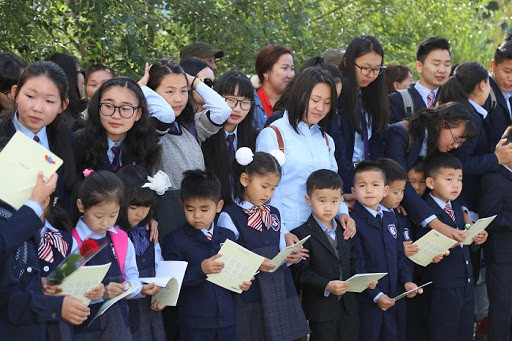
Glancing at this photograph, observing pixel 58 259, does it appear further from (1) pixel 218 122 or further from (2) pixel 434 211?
(2) pixel 434 211

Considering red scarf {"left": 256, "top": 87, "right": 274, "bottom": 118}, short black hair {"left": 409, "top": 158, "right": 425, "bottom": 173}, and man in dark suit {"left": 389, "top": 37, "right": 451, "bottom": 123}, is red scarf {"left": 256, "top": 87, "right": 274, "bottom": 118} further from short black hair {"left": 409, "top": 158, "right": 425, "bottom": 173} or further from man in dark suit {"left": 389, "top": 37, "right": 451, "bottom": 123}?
short black hair {"left": 409, "top": 158, "right": 425, "bottom": 173}

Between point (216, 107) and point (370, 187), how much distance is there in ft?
4.17

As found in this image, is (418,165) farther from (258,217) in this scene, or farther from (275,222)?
(258,217)

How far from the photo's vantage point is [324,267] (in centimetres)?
518

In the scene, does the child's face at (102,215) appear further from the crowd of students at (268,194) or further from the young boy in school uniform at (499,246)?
the young boy in school uniform at (499,246)

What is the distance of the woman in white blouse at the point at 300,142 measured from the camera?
526cm

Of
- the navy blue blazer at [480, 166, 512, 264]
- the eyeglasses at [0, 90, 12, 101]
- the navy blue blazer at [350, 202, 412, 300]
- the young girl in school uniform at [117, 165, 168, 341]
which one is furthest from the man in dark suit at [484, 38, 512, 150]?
the eyeglasses at [0, 90, 12, 101]

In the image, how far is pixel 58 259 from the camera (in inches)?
153

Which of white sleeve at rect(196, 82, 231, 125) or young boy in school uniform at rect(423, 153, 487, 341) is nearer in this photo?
white sleeve at rect(196, 82, 231, 125)

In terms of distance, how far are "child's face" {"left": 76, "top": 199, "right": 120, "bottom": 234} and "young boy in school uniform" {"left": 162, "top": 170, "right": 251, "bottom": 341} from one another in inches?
24.5

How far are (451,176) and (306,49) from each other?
Answer: 11.4ft

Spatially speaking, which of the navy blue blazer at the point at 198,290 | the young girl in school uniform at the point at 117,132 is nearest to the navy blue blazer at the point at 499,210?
the navy blue blazer at the point at 198,290

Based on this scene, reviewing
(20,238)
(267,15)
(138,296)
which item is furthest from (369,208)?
(267,15)

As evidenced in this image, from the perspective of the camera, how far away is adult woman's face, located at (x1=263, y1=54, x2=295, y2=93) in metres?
6.36
